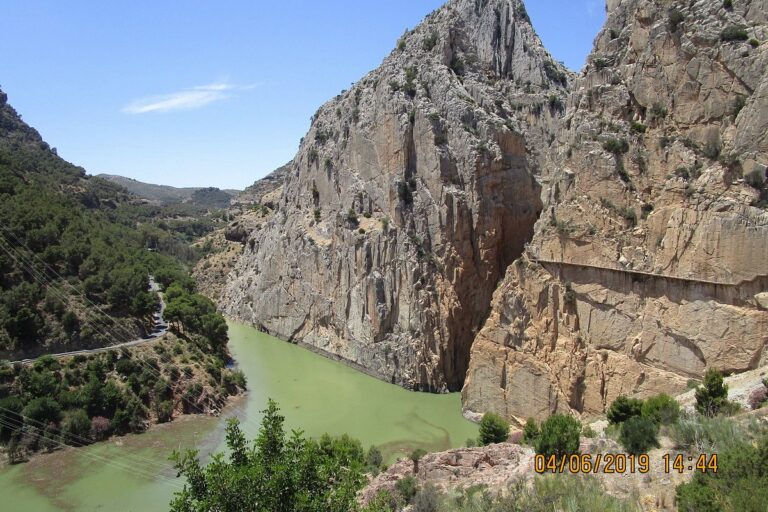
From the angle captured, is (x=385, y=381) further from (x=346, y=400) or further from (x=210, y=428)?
(x=210, y=428)

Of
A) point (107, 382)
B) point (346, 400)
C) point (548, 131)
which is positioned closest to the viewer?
point (107, 382)

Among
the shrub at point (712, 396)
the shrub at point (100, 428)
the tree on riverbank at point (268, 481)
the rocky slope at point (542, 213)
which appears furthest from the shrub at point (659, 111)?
the shrub at point (100, 428)

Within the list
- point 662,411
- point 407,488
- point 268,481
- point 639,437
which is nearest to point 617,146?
point 662,411

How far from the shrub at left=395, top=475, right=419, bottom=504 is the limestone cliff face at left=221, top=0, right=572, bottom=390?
17701mm

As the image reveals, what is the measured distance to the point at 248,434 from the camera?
29328 mm

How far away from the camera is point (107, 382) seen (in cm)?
2948

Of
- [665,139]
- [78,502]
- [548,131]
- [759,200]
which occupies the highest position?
[548,131]

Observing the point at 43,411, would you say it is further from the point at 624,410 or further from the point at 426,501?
the point at 624,410

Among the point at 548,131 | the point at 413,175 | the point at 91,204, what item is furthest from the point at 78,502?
the point at 91,204

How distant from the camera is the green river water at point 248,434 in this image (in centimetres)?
2331

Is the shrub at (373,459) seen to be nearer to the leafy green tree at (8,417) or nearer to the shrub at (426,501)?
the shrub at (426,501)

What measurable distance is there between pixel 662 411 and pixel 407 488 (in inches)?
283

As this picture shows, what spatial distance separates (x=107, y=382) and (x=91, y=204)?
171ft

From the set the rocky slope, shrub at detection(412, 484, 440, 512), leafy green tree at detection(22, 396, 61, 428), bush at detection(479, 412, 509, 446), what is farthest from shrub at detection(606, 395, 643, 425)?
leafy green tree at detection(22, 396, 61, 428)
